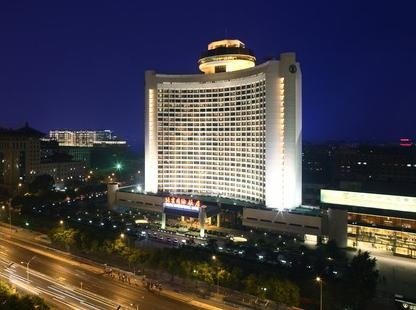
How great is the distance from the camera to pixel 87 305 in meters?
39.1

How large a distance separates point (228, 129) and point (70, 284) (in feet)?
158

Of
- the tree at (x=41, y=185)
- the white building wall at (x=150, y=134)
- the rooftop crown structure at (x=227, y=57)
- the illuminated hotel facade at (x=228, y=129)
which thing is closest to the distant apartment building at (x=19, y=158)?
the tree at (x=41, y=185)

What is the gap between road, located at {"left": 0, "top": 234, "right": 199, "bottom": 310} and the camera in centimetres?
3969

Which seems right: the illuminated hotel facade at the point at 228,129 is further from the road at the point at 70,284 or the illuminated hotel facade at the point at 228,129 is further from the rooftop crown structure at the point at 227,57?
the road at the point at 70,284

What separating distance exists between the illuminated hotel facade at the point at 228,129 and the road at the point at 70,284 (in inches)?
1356

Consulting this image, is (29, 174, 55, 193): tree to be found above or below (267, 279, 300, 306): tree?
above

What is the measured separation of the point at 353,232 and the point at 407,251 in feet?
28.0

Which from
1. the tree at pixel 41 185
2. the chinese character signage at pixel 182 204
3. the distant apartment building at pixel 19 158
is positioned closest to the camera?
the chinese character signage at pixel 182 204

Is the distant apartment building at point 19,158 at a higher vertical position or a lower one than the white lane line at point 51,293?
higher

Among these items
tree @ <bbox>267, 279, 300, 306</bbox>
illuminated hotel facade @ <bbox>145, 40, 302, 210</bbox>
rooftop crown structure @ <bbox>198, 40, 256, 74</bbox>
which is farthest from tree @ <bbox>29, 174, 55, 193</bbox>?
tree @ <bbox>267, 279, 300, 306</bbox>

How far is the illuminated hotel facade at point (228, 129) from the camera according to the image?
69.6m

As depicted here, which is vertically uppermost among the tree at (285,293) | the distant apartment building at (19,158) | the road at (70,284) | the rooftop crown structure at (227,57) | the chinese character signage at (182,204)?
the rooftop crown structure at (227,57)

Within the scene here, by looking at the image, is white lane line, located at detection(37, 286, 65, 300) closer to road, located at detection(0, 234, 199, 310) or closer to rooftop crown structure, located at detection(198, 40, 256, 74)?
road, located at detection(0, 234, 199, 310)

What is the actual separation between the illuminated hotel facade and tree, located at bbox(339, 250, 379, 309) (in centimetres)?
2565
